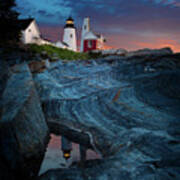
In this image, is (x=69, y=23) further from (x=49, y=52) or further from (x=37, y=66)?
(x=37, y=66)

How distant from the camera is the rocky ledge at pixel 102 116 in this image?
143 inches

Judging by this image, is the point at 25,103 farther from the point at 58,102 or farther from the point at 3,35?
the point at 3,35

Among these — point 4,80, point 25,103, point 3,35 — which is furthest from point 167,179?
point 3,35

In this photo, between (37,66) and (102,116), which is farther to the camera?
(37,66)

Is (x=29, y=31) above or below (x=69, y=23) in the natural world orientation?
below

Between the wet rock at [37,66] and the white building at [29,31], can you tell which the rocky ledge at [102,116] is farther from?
the white building at [29,31]

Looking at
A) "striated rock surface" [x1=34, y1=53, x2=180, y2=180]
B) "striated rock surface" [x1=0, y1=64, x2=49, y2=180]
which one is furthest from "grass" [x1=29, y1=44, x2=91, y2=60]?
"striated rock surface" [x1=0, y1=64, x2=49, y2=180]

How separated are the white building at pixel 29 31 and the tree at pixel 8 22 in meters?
6.31

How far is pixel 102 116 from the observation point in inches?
260

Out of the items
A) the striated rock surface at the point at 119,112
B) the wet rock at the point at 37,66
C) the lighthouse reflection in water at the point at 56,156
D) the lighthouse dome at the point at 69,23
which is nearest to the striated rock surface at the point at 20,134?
the lighthouse reflection in water at the point at 56,156

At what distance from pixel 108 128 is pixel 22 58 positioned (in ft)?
42.0

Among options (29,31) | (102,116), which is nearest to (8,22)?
(29,31)

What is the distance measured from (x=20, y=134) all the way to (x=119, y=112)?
403 centimetres

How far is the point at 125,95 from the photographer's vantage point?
802cm
